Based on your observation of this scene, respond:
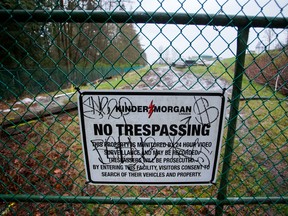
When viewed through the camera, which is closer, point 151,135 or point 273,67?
point 151,135

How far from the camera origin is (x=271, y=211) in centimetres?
234

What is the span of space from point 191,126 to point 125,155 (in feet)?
1.76

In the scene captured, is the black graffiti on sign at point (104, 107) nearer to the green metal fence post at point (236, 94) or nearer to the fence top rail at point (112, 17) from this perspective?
the fence top rail at point (112, 17)

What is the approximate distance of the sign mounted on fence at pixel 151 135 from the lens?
51.3 inches

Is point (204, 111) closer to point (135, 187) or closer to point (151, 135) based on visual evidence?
point (151, 135)

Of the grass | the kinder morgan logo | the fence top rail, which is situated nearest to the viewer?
the fence top rail

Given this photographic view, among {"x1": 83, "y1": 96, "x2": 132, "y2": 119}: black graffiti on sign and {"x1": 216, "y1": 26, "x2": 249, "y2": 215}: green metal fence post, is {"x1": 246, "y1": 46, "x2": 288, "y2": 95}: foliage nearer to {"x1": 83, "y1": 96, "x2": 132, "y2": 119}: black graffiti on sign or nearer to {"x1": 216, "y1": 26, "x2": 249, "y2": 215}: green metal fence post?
{"x1": 216, "y1": 26, "x2": 249, "y2": 215}: green metal fence post

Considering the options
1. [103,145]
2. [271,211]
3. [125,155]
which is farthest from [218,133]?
[271,211]

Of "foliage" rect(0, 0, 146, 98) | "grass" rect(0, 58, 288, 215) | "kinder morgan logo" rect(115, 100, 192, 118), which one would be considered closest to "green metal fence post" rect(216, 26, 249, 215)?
"grass" rect(0, 58, 288, 215)

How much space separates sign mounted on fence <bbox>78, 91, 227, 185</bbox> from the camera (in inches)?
51.3

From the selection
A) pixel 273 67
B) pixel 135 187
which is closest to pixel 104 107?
pixel 135 187

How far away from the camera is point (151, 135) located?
1.37 m

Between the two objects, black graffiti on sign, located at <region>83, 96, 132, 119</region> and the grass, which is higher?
black graffiti on sign, located at <region>83, 96, 132, 119</region>

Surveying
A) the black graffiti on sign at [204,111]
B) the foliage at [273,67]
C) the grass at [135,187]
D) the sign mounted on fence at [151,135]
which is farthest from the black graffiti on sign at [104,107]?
the foliage at [273,67]
